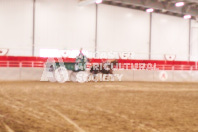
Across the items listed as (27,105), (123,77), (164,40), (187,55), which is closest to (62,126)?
(27,105)

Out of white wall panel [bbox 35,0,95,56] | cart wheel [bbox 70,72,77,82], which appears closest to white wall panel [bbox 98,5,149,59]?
white wall panel [bbox 35,0,95,56]

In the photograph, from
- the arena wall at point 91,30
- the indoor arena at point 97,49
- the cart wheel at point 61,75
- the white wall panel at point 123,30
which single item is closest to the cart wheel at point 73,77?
the indoor arena at point 97,49

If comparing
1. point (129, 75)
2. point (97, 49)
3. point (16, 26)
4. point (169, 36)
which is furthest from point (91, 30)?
point (169, 36)

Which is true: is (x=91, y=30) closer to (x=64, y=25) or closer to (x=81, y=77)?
(x=64, y=25)

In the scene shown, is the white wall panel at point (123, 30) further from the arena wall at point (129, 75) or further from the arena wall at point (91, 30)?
the arena wall at point (129, 75)

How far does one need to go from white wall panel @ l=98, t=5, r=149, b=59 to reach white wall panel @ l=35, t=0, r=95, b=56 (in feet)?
3.32

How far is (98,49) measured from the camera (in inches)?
914

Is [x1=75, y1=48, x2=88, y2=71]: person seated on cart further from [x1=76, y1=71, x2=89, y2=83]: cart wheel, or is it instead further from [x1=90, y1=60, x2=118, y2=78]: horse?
[x1=90, y1=60, x2=118, y2=78]: horse

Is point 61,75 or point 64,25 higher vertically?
point 64,25

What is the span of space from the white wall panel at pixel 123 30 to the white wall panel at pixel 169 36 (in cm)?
102

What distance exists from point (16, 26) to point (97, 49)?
7.05m

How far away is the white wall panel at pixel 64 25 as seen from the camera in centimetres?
2102

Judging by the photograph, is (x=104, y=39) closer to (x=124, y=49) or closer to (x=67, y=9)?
(x=124, y=49)

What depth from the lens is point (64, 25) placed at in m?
22.0
